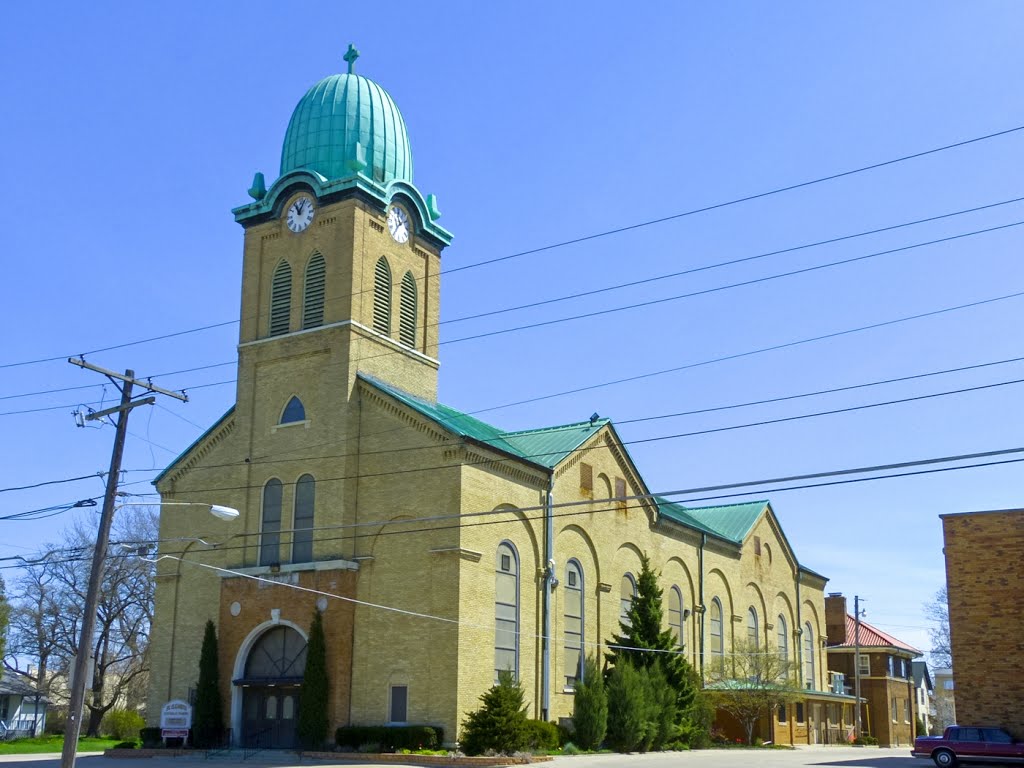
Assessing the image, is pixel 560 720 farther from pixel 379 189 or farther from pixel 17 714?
pixel 17 714

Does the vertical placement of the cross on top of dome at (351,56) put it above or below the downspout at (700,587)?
above

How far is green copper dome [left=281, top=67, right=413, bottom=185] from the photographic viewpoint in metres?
46.2

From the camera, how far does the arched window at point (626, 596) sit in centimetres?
4875

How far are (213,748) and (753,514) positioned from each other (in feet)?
113

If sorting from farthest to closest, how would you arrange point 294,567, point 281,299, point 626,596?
point 626,596
point 281,299
point 294,567

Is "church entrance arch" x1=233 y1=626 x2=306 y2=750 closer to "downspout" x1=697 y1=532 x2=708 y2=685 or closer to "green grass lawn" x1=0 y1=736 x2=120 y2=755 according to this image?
"green grass lawn" x1=0 y1=736 x2=120 y2=755

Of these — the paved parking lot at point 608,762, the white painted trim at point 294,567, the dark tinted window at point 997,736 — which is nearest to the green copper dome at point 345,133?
the white painted trim at point 294,567

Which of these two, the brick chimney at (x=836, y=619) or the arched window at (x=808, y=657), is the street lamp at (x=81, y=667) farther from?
the brick chimney at (x=836, y=619)

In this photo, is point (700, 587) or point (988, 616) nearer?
point (988, 616)

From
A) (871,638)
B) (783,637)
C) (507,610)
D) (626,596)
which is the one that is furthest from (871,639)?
(507,610)

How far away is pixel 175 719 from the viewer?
135 feet

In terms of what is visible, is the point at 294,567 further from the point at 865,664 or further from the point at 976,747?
the point at 865,664

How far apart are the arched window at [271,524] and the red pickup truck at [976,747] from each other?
23.7 metres

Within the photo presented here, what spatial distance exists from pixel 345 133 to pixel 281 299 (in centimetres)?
725
